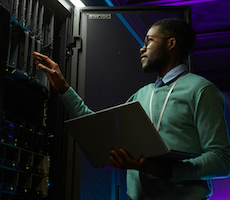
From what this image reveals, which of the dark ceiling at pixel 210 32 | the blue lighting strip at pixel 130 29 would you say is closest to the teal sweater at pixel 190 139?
the blue lighting strip at pixel 130 29

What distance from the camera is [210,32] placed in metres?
4.32

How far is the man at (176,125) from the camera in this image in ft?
3.67

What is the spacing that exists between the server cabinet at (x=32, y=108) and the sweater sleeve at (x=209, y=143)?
0.96 meters

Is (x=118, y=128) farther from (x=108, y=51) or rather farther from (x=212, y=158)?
(x=108, y=51)

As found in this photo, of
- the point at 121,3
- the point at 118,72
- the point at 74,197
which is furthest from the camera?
the point at 121,3

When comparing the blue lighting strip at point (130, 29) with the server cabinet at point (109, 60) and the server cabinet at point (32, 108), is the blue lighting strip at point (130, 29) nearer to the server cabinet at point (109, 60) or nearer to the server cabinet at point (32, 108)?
the server cabinet at point (109, 60)

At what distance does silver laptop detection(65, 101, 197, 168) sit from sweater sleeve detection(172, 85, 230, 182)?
0.19 ft

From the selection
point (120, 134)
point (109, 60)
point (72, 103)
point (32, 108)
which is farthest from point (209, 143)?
point (32, 108)

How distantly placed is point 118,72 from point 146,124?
106 centimetres

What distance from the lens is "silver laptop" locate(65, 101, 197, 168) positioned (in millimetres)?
1057

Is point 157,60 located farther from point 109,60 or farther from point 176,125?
point 109,60

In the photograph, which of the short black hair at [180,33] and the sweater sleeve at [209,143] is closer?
Answer: the sweater sleeve at [209,143]

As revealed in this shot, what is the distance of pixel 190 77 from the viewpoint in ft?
4.46

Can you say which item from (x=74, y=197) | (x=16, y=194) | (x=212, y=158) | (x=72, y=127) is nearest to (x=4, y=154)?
(x=16, y=194)
